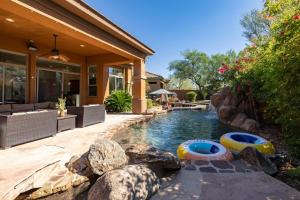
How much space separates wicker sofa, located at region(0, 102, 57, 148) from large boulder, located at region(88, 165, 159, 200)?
303cm

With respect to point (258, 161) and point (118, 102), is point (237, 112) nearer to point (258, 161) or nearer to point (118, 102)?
point (258, 161)

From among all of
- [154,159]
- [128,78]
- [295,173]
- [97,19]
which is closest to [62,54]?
[97,19]

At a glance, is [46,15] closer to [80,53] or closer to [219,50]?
[80,53]

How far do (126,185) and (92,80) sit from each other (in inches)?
453

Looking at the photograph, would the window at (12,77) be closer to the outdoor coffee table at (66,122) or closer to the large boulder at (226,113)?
the outdoor coffee table at (66,122)

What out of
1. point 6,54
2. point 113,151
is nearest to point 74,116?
point 113,151

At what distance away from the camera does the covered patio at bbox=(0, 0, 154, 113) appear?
5.66 meters

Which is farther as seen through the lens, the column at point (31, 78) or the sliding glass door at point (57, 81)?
the sliding glass door at point (57, 81)

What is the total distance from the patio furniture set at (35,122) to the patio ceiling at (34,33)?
289cm

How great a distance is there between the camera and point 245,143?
547 centimetres

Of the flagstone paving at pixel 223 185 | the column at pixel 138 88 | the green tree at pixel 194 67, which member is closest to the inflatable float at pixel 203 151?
the flagstone paving at pixel 223 185

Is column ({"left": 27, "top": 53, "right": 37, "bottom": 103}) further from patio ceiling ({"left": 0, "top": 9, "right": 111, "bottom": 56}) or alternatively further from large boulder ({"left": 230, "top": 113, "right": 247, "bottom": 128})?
large boulder ({"left": 230, "top": 113, "right": 247, "bottom": 128})

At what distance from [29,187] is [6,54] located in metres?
7.95

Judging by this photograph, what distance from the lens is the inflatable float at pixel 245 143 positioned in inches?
204
